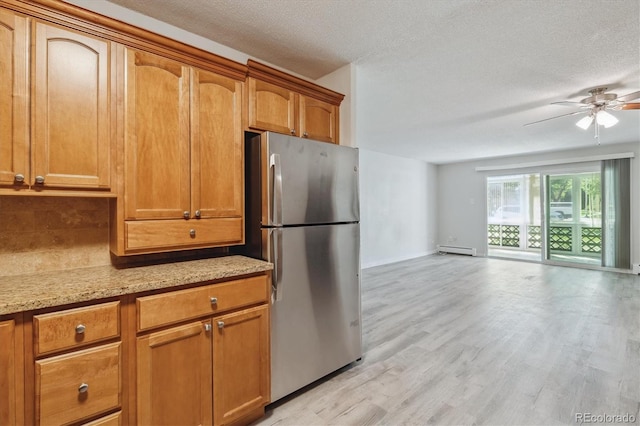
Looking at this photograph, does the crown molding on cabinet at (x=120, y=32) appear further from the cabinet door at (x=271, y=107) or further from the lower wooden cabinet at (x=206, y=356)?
the lower wooden cabinet at (x=206, y=356)

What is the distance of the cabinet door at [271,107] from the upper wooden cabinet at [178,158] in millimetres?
91

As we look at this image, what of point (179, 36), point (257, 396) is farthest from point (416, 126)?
point (257, 396)

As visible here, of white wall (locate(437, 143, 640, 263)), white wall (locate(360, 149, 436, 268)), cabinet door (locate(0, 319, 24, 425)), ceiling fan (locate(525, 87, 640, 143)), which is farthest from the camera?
white wall (locate(437, 143, 640, 263))

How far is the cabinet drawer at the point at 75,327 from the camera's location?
45.8 inches

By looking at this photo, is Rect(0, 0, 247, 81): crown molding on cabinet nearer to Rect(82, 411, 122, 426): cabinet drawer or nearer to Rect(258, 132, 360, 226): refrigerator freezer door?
Rect(258, 132, 360, 226): refrigerator freezer door

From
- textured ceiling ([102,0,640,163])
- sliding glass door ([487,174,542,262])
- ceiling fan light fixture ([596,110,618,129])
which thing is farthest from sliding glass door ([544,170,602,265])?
ceiling fan light fixture ([596,110,618,129])

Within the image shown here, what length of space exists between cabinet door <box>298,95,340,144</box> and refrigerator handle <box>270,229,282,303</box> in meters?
0.83

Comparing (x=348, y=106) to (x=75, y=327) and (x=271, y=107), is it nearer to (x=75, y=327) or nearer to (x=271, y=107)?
(x=271, y=107)

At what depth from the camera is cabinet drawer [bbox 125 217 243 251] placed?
157cm

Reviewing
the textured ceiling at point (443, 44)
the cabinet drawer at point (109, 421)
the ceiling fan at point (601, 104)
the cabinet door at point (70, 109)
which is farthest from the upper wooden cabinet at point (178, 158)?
the ceiling fan at point (601, 104)

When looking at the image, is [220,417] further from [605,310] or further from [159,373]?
[605,310]

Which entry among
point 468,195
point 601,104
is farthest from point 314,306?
point 468,195

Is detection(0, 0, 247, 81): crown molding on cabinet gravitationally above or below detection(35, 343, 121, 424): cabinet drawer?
above

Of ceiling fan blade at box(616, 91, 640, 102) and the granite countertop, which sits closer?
the granite countertop
